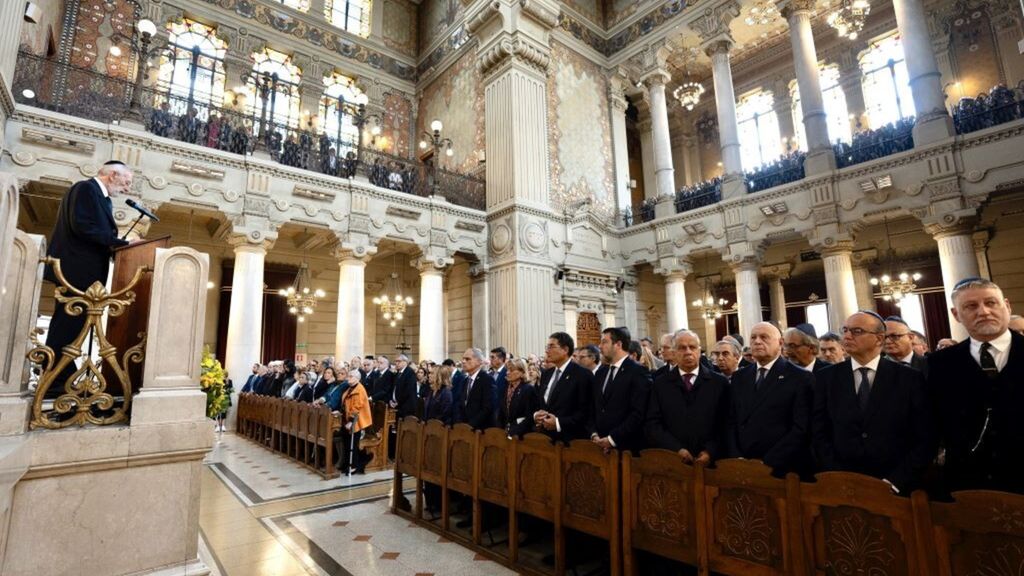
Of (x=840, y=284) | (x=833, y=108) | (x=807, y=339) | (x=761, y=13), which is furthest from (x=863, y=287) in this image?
(x=807, y=339)

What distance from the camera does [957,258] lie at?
812cm

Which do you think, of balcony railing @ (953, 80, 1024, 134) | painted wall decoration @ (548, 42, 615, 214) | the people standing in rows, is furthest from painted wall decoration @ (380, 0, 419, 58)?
the people standing in rows

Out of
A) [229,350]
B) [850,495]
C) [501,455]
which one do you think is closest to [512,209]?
[229,350]

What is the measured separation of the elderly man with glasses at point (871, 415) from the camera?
217cm

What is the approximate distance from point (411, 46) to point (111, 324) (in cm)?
1573

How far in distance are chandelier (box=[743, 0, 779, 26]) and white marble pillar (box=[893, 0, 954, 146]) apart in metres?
3.67

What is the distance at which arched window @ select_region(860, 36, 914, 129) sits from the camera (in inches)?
504

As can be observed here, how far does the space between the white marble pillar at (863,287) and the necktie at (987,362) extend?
1162 cm

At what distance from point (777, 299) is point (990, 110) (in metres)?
6.12

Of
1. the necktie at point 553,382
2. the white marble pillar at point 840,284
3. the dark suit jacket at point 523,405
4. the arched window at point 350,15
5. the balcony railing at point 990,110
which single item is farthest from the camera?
the arched window at point 350,15

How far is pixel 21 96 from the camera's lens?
7422mm

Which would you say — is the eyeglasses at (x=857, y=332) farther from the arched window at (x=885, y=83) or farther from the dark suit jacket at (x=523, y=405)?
the arched window at (x=885, y=83)

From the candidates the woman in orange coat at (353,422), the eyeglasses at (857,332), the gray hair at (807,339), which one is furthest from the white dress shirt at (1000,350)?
the woman in orange coat at (353,422)

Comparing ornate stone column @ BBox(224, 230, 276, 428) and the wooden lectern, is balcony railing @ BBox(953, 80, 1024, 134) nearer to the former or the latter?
the wooden lectern
